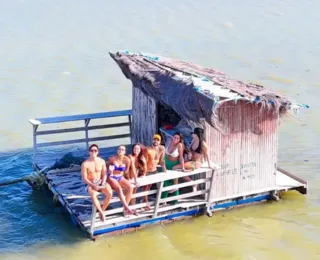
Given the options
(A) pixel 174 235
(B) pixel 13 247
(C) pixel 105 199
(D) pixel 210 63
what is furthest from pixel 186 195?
(D) pixel 210 63

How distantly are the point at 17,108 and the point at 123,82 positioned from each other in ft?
13.2

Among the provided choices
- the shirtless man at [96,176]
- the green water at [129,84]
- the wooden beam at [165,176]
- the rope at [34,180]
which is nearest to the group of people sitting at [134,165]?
the shirtless man at [96,176]

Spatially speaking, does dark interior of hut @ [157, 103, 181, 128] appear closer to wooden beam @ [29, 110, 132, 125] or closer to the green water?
wooden beam @ [29, 110, 132, 125]

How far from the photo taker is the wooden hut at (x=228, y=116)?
12844mm

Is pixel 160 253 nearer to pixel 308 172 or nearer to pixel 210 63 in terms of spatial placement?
pixel 308 172

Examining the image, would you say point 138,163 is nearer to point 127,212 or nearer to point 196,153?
point 127,212

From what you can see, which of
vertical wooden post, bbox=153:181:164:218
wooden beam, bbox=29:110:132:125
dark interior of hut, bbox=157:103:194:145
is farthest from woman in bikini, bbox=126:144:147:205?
wooden beam, bbox=29:110:132:125

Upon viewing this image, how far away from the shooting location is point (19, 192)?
15.2 metres

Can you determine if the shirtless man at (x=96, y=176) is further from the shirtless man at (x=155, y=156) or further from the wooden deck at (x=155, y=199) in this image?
the shirtless man at (x=155, y=156)

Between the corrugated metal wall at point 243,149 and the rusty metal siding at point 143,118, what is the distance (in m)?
2.27

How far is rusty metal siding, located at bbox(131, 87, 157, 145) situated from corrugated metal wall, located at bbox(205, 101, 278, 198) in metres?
2.27

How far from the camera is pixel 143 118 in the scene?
1570 cm

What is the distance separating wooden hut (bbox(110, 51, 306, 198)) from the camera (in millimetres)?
12844

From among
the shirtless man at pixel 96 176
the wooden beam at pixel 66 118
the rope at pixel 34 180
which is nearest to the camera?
the shirtless man at pixel 96 176
